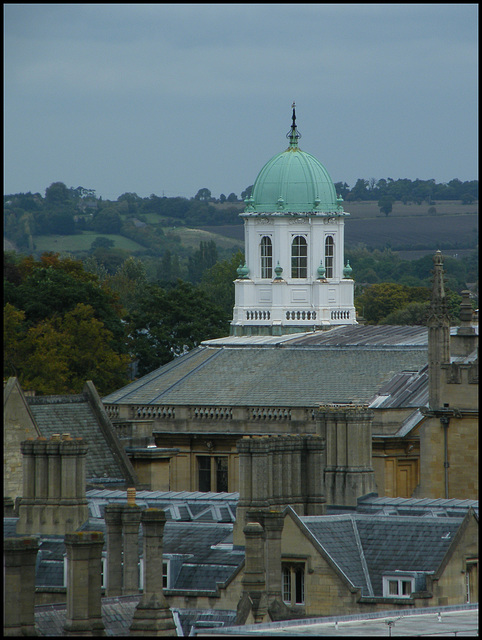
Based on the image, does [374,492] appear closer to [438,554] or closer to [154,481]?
[438,554]

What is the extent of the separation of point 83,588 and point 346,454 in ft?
60.5

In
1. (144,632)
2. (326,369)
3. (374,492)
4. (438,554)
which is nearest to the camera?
(144,632)

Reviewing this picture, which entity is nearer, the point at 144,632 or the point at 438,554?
the point at 144,632

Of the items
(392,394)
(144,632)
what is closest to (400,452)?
(392,394)

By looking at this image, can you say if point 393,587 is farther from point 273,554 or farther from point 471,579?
point 273,554

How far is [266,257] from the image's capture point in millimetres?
97688

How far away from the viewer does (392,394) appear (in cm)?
7850

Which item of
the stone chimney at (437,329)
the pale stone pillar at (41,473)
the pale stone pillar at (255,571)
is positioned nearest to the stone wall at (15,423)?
the pale stone pillar at (41,473)

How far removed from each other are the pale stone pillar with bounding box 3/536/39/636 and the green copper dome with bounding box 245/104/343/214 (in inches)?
2446

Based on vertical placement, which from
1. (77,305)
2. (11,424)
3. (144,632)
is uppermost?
(77,305)

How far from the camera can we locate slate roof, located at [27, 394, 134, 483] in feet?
215

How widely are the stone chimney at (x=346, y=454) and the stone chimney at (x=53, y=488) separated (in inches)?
230

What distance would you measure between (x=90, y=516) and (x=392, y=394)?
28634 millimetres

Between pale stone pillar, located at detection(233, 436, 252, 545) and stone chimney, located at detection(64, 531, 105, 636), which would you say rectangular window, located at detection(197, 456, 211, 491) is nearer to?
pale stone pillar, located at detection(233, 436, 252, 545)
